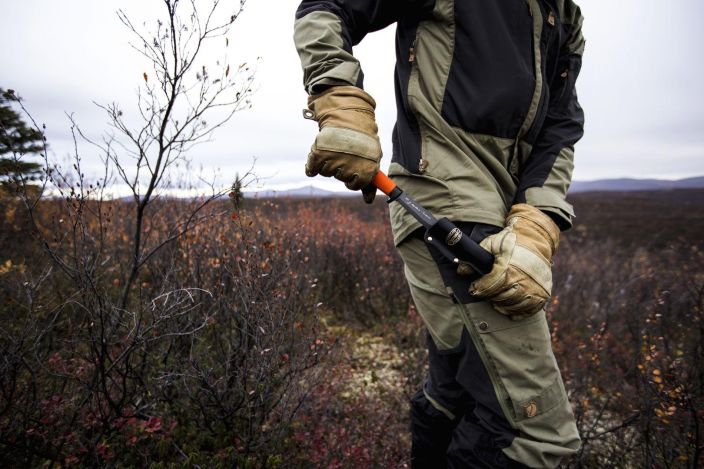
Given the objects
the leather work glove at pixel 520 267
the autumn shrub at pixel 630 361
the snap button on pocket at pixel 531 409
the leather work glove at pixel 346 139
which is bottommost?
the autumn shrub at pixel 630 361

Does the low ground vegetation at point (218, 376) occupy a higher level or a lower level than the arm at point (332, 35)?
lower

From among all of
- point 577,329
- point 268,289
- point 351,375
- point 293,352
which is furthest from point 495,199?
point 577,329

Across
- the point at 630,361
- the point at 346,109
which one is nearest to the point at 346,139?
the point at 346,109

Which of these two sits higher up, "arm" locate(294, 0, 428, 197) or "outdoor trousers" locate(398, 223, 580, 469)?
"arm" locate(294, 0, 428, 197)

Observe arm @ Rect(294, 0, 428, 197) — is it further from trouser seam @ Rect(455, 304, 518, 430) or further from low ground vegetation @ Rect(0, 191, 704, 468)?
low ground vegetation @ Rect(0, 191, 704, 468)

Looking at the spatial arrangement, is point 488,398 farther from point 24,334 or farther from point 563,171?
point 24,334

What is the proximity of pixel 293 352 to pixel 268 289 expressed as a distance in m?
0.50

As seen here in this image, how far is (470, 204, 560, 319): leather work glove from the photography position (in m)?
1.22

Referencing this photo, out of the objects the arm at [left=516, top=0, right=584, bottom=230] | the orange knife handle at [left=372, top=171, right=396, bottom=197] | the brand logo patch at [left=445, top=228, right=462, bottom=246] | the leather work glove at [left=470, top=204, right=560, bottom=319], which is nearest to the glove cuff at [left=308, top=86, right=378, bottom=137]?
the orange knife handle at [left=372, top=171, right=396, bottom=197]

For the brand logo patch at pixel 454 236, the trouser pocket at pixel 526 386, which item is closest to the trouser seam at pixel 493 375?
the trouser pocket at pixel 526 386

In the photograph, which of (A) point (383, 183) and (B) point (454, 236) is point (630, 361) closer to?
(B) point (454, 236)

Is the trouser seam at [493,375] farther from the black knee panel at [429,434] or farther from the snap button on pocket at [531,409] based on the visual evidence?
the black knee panel at [429,434]

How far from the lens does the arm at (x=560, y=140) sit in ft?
4.89

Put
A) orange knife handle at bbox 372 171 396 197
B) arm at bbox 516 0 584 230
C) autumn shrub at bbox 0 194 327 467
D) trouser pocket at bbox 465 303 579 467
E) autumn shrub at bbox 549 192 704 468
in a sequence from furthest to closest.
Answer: autumn shrub at bbox 549 192 704 468, autumn shrub at bbox 0 194 327 467, arm at bbox 516 0 584 230, orange knife handle at bbox 372 171 396 197, trouser pocket at bbox 465 303 579 467
